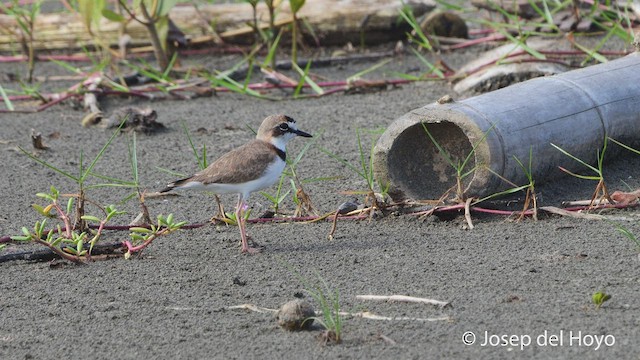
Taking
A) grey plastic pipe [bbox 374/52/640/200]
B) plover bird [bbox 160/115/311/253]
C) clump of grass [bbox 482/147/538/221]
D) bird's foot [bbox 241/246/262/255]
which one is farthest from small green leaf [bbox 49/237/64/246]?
clump of grass [bbox 482/147/538/221]

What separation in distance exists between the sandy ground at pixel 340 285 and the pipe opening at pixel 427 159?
0.26 metres

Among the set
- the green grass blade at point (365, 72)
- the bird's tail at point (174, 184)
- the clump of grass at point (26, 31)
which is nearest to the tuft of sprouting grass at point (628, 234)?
the bird's tail at point (174, 184)

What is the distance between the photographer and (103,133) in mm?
6348

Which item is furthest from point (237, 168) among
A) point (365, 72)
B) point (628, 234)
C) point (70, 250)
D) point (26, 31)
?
point (26, 31)

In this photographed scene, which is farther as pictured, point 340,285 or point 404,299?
point 340,285

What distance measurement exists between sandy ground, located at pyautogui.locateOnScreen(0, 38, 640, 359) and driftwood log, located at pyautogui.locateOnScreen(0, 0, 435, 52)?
249 centimetres

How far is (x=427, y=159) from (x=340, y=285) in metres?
1.26

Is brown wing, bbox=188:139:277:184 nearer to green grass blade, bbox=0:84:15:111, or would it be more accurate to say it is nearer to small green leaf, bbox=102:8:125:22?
small green leaf, bbox=102:8:125:22

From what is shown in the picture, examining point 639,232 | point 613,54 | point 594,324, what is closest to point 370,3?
point 613,54

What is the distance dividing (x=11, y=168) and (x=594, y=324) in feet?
11.6

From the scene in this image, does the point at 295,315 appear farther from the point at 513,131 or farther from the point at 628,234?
the point at 513,131

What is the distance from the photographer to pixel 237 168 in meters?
4.45

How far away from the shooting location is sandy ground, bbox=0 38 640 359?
332 cm

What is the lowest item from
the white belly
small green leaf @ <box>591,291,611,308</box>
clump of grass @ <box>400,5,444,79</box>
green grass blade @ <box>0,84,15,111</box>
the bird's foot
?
green grass blade @ <box>0,84,15,111</box>
